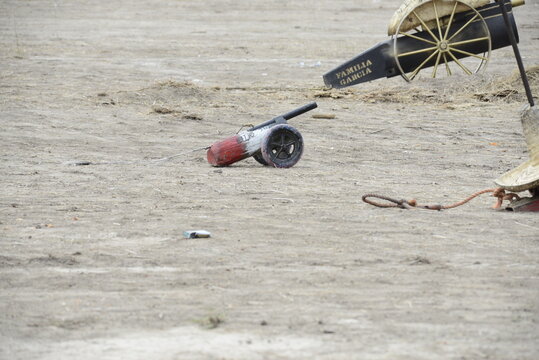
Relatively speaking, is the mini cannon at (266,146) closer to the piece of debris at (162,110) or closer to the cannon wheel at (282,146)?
the cannon wheel at (282,146)

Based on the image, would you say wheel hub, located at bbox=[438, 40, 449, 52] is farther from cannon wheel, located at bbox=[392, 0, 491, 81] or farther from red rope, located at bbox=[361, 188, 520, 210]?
red rope, located at bbox=[361, 188, 520, 210]

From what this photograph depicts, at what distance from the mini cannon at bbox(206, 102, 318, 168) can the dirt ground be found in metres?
0.18

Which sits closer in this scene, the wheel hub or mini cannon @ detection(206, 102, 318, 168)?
mini cannon @ detection(206, 102, 318, 168)

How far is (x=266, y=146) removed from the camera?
30.6ft

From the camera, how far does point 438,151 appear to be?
10969 millimetres

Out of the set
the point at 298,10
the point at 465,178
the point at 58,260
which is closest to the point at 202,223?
the point at 58,260

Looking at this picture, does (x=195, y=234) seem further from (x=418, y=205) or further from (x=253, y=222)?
(x=418, y=205)

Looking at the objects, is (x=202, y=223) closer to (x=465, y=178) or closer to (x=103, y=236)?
(x=103, y=236)

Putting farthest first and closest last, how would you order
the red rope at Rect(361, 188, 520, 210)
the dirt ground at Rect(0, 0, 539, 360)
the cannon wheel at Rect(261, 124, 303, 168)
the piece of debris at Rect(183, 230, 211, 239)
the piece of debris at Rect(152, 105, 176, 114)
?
the piece of debris at Rect(152, 105, 176, 114), the cannon wheel at Rect(261, 124, 303, 168), the red rope at Rect(361, 188, 520, 210), the piece of debris at Rect(183, 230, 211, 239), the dirt ground at Rect(0, 0, 539, 360)

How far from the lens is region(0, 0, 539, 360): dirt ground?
15.6 feet

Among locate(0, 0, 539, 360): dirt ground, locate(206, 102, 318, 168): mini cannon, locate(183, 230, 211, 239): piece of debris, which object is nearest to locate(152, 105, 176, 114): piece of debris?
locate(0, 0, 539, 360): dirt ground

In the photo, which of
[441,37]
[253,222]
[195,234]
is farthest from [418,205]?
[441,37]

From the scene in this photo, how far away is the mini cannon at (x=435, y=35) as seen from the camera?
37.8ft

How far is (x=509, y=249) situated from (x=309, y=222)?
1544mm
